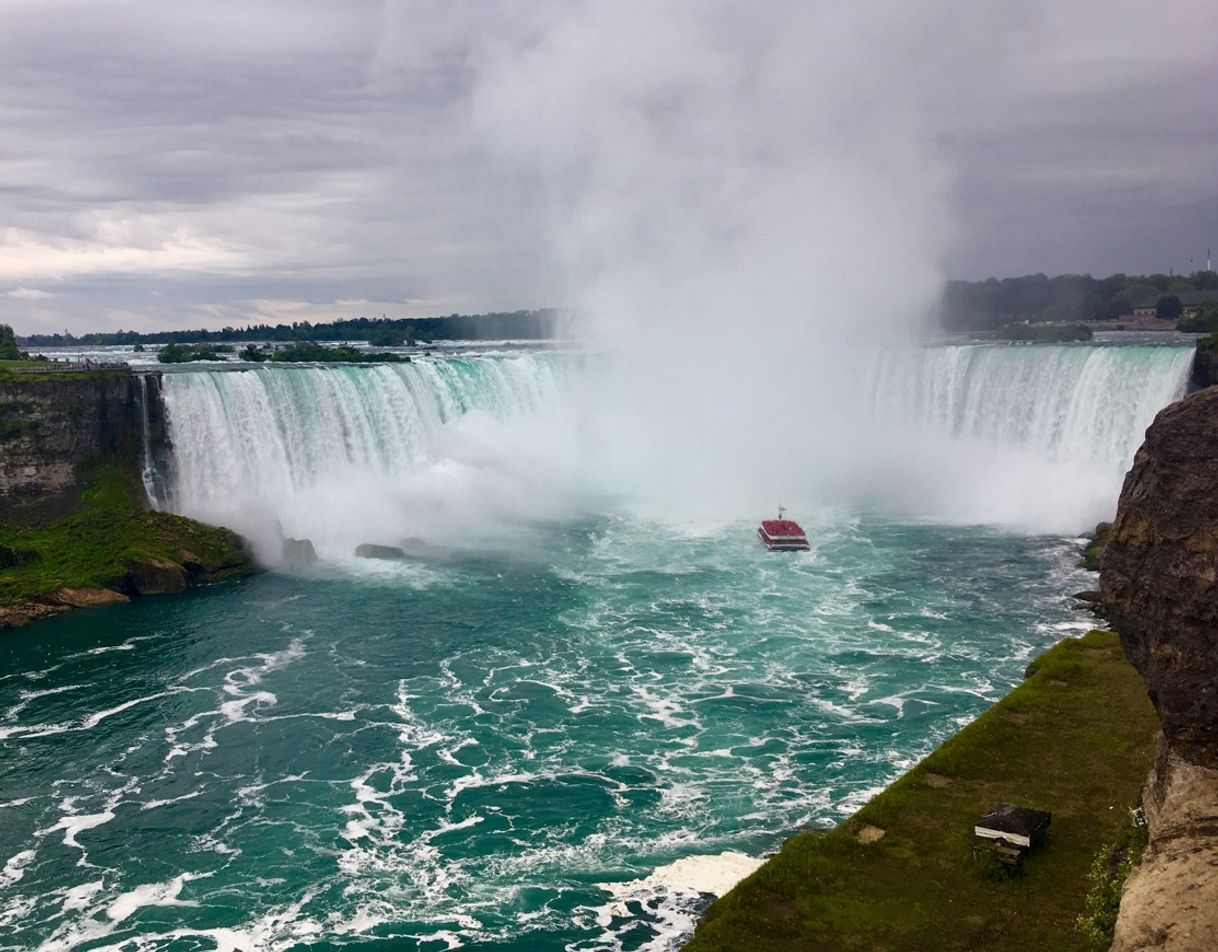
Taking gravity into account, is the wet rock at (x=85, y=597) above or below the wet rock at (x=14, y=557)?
below

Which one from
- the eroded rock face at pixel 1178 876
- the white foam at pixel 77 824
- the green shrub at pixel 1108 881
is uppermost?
the eroded rock face at pixel 1178 876

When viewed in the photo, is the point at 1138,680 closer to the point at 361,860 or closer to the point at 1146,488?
the point at 1146,488

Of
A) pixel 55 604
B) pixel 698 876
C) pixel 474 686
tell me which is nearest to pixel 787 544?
pixel 474 686

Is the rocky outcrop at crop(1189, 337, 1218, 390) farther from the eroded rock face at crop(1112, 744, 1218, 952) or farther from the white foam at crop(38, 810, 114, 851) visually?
the white foam at crop(38, 810, 114, 851)

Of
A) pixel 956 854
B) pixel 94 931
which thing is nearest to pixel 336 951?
pixel 94 931

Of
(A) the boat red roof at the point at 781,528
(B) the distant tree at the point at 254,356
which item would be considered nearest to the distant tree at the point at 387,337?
(B) the distant tree at the point at 254,356

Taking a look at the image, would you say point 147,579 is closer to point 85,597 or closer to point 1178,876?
point 85,597

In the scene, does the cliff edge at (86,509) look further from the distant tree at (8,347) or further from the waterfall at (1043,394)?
the waterfall at (1043,394)
